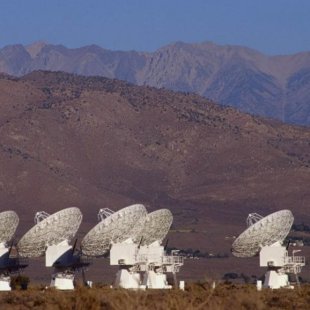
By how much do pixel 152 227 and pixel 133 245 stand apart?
473 cm

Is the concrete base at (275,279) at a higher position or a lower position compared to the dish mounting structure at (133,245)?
lower

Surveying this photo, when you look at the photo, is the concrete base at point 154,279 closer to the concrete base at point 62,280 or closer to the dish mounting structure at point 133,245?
the dish mounting structure at point 133,245

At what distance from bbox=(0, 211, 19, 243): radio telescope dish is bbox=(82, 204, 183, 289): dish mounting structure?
596 cm

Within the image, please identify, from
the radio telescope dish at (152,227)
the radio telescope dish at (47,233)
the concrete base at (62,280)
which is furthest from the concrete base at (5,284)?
the radio telescope dish at (152,227)

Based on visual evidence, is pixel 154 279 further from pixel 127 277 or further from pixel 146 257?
pixel 127 277

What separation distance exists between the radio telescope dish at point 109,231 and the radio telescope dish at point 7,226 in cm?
615

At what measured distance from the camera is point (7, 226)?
93.8 metres

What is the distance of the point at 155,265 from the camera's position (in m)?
94.3

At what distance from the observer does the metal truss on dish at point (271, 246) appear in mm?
92125

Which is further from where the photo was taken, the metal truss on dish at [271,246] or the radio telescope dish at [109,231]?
the metal truss on dish at [271,246]

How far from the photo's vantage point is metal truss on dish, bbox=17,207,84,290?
9038 cm

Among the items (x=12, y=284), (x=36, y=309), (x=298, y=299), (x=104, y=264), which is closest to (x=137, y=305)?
(x=36, y=309)

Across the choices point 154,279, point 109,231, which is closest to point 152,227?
point 154,279

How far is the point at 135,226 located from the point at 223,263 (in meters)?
99.5
